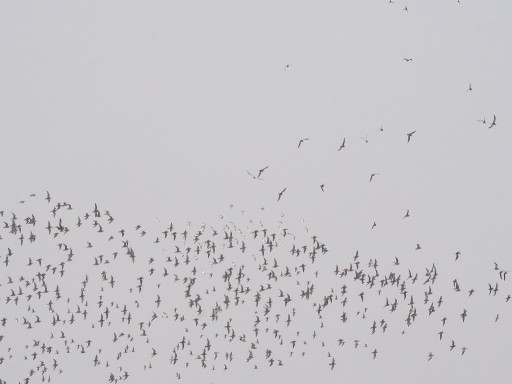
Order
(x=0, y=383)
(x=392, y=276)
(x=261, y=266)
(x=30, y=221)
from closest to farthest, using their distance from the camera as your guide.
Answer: (x=30, y=221) → (x=392, y=276) → (x=261, y=266) → (x=0, y=383)

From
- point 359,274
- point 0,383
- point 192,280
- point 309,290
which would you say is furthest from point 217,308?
point 0,383

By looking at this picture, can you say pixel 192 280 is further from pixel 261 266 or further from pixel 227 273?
pixel 261 266

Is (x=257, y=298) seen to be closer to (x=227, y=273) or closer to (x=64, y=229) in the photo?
(x=227, y=273)

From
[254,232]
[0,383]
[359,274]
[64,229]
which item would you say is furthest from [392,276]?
[0,383]

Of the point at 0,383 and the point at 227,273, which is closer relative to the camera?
the point at 227,273

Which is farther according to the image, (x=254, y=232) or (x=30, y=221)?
(x=254, y=232)

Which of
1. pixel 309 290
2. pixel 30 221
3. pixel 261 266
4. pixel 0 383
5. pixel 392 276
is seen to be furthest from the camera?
pixel 0 383

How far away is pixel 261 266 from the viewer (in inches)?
1929

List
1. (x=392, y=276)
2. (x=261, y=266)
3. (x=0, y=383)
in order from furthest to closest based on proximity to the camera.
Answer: (x=0, y=383)
(x=261, y=266)
(x=392, y=276)

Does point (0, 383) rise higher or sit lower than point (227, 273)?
lower

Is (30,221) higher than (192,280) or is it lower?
higher

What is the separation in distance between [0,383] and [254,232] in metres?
31.5

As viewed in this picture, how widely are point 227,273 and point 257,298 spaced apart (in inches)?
106

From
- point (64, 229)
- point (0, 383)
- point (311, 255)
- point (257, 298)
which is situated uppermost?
point (64, 229)
